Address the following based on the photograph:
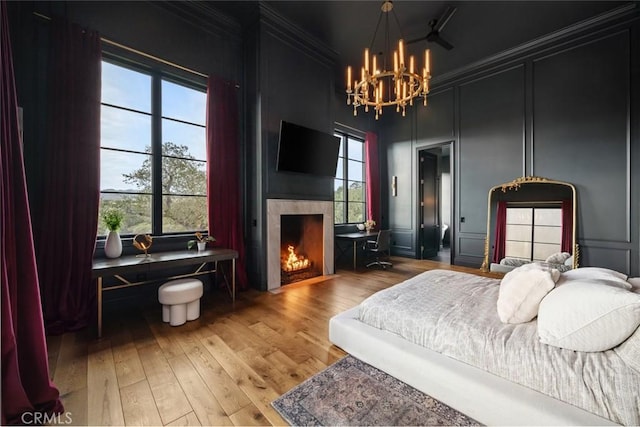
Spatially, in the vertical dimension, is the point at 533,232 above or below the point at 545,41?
below

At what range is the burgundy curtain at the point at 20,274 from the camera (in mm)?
1372

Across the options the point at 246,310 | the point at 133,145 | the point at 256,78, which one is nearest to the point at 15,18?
the point at 133,145

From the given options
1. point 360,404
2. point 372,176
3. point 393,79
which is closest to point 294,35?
point 393,79

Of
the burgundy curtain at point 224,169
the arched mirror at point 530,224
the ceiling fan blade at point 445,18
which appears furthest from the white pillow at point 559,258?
the burgundy curtain at point 224,169

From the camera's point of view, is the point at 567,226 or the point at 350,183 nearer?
the point at 567,226

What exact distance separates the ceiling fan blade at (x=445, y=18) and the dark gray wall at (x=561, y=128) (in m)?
1.82

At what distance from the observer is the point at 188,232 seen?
3.39 m

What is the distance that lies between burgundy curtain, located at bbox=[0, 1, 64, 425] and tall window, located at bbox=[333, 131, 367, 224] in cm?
460

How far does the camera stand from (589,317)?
4.03 feet

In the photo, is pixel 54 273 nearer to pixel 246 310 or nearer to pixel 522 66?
pixel 246 310

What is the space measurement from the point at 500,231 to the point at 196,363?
5099 mm

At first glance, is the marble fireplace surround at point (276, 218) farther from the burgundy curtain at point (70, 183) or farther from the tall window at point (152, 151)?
the burgundy curtain at point (70, 183)

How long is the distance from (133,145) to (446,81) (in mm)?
5756

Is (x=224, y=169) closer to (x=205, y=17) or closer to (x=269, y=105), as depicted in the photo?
(x=269, y=105)
